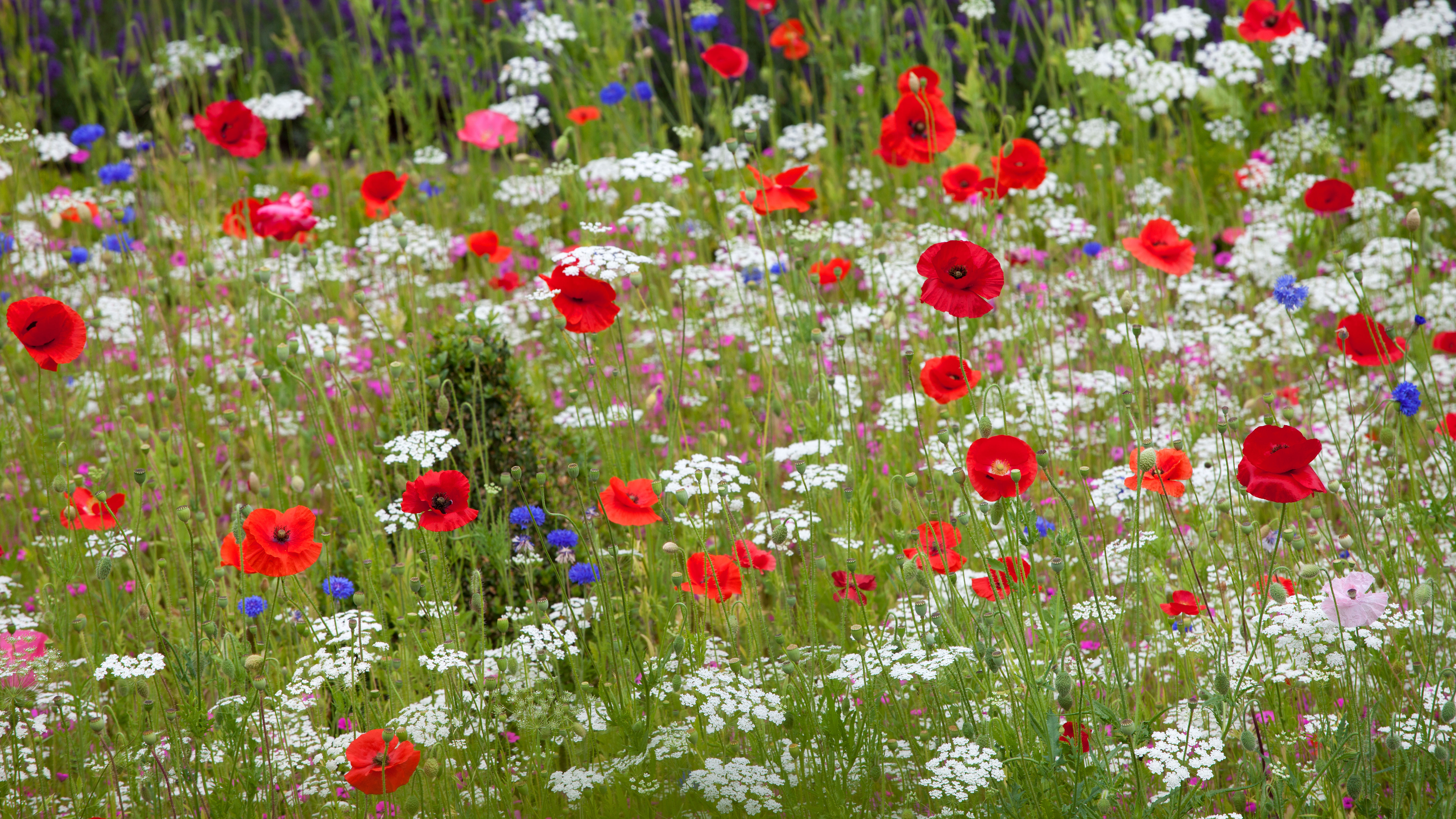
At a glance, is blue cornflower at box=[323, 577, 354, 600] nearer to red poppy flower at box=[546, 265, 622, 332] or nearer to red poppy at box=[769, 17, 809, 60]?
red poppy flower at box=[546, 265, 622, 332]

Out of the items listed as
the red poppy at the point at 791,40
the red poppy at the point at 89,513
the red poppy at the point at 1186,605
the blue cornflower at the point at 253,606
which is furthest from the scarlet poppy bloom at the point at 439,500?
the red poppy at the point at 791,40

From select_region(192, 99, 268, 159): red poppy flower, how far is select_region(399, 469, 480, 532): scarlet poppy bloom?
5.25 ft

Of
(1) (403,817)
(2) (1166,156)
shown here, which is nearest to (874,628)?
(1) (403,817)

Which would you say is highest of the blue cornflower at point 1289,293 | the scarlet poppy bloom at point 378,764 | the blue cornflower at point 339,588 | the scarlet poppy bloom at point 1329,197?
the scarlet poppy bloom at point 1329,197

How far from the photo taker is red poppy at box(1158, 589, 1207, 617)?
2049 mm

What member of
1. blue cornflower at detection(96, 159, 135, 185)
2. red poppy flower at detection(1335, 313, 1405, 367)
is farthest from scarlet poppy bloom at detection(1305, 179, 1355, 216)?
blue cornflower at detection(96, 159, 135, 185)

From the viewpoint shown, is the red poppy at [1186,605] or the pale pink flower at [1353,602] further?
the red poppy at [1186,605]

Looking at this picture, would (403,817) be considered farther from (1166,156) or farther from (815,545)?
(1166,156)

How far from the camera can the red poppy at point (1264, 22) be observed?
3752 mm

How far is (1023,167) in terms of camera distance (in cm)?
291

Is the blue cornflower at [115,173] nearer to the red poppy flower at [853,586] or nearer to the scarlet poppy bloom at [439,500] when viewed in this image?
the scarlet poppy bloom at [439,500]

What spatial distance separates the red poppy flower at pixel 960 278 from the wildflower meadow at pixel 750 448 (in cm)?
1

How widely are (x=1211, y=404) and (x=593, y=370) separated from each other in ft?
6.06

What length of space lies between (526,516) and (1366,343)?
5.77 ft
